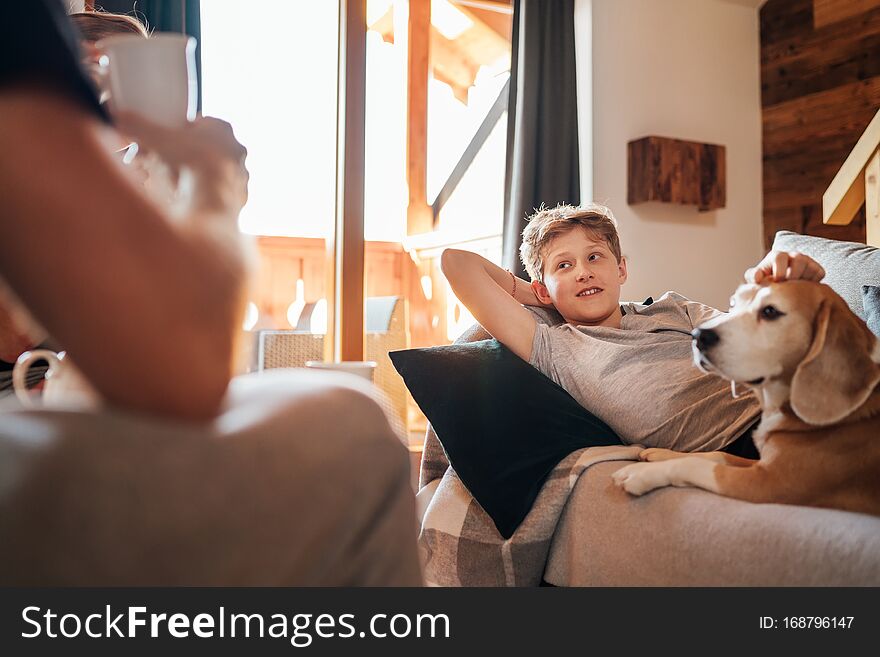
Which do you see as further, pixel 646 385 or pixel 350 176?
pixel 350 176

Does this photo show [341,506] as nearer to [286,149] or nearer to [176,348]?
[176,348]

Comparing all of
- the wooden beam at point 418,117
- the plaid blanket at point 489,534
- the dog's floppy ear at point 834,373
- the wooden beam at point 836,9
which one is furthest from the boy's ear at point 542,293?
the wooden beam at point 836,9

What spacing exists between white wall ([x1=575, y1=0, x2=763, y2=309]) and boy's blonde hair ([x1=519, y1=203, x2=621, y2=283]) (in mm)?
2118

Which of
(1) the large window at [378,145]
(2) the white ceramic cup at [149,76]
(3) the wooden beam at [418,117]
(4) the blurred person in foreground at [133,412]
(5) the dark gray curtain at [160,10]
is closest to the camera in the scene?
(4) the blurred person in foreground at [133,412]

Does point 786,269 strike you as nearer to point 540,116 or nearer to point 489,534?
point 489,534

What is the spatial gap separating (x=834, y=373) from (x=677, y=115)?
3.37 m

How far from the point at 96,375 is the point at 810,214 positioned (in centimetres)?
435

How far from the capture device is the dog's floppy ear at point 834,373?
112 centimetres

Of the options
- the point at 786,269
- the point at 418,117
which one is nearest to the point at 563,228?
the point at 786,269

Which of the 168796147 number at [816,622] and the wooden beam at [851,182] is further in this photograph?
the wooden beam at [851,182]

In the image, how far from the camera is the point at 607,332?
1.67m

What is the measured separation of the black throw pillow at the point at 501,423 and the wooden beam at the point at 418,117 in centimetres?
303

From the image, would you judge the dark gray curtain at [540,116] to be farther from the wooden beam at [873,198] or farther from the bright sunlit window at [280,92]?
the wooden beam at [873,198]

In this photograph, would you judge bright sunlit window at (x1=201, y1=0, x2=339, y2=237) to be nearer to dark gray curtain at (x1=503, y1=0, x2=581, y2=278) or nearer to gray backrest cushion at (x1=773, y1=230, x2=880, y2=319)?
dark gray curtain at (x1=503, y1=0, x2=581, y2=278)
